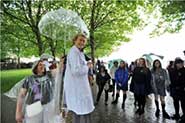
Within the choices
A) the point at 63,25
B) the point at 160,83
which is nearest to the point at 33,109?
the point at 63,25

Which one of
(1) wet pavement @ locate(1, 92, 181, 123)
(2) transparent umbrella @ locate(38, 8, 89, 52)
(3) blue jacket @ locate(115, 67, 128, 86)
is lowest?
(1) wet pavement @ locate(1, 92, 181, 123)

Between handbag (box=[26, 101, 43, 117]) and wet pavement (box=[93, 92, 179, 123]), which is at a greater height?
handbag (box=[26, 101, 43, 117])

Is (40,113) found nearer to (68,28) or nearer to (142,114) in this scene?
(68,28)

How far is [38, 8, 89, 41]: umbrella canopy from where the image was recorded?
8228mm

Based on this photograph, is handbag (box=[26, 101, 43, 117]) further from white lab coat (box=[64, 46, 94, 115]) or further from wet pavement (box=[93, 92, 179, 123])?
wet pavement (box=[93, 92, 179, 123])

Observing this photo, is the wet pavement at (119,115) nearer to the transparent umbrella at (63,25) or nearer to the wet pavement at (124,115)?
the wet pavement at (124,115)

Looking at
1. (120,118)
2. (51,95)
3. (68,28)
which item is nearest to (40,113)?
(51,95)

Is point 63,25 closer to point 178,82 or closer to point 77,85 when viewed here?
point 178,82

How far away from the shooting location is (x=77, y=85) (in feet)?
18.7

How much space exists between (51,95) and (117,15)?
23948 millimetres

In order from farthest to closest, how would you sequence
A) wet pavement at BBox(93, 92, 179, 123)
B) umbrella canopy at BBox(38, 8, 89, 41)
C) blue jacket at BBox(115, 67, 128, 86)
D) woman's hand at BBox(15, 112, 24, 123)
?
blue jacket at BBox(115, 67, 128, 86), wet pavement at BBox(93, 92, 179, 123), umbrella canopy at BBox(38, 8, 89, 41), woman's hand at BBox(15, 112, 24, 123)

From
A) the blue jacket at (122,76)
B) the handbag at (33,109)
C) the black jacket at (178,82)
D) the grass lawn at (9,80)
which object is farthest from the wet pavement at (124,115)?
the grass lawn at (9,80)

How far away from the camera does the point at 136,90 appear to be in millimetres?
12008

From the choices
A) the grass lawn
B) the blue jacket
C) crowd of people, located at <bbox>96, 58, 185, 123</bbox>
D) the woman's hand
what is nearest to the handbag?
the woman's hand
